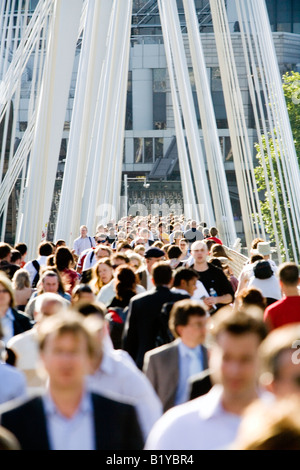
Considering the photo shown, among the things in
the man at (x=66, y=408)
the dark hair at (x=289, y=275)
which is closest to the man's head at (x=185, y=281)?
the dark hair at (x=289, y=275)

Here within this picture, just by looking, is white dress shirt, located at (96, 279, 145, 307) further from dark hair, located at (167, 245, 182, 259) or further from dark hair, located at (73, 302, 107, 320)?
dark hair, located at (167, 245, 182, 259)

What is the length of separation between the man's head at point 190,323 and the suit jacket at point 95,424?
6.21ft

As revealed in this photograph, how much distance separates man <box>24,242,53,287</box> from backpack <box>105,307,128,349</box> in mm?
4028

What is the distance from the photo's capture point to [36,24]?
64.5 ft

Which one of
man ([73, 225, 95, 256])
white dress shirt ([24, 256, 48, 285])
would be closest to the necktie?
white dress shirt ([24, 256, 48, 285])

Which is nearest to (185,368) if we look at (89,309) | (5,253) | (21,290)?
(89,309)

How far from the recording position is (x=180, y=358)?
5715 millimetres

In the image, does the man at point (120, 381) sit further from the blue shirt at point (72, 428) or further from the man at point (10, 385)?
the blue shirt at point (72, 428)

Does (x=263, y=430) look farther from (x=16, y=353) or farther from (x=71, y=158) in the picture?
(x=71, y=158)

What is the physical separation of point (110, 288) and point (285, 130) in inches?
489

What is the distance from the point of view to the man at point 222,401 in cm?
353

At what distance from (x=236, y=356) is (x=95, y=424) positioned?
56 centimetres

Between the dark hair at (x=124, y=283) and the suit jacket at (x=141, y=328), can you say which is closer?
the suit jacket at (x=141, y=328)
